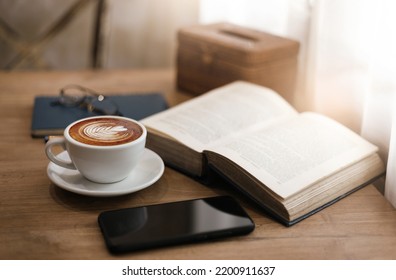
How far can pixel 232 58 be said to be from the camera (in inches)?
44.1

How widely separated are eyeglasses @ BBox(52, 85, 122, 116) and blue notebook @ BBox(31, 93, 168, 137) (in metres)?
0.01

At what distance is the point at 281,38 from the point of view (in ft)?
3.88

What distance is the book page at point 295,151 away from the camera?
30.3 inches

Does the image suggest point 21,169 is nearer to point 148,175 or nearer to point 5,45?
point 148,175

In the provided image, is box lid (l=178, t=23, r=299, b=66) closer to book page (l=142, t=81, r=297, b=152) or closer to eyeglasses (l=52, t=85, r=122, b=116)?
book page (l=142, t=81, r=297, b=152)

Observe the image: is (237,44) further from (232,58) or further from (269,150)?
(269,150)

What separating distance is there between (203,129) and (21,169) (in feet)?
0.95

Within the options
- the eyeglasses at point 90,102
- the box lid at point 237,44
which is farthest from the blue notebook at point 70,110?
the box lid at point 237,44

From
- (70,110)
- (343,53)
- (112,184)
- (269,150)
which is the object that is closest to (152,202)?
(112,184)

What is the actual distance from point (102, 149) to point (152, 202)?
11 cm

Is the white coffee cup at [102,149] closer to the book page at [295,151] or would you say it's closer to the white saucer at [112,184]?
the white saucer at [112,184]

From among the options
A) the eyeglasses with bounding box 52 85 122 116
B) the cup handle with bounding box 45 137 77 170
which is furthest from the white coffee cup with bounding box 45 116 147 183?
the eyeglasses with bounding box 52 85 122 116

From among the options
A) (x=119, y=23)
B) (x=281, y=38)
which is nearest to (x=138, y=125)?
(x=281, y=38)

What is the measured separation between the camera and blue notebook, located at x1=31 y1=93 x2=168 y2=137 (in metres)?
0.99
